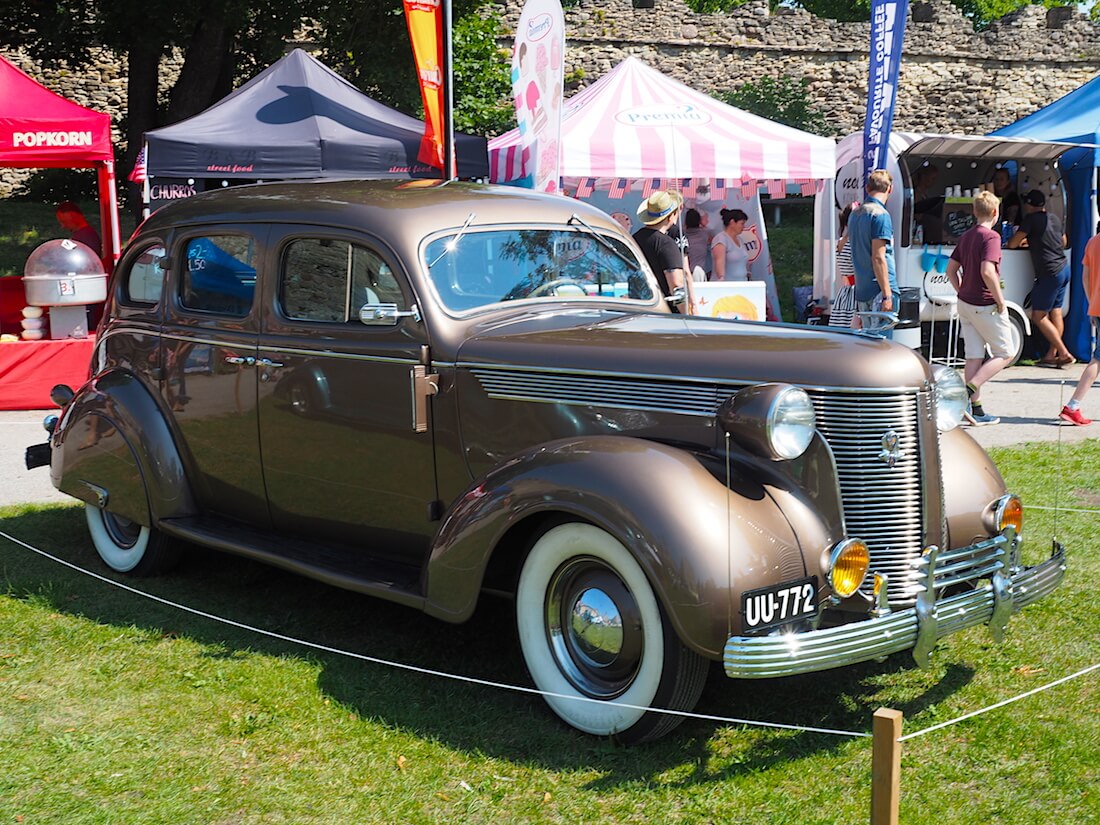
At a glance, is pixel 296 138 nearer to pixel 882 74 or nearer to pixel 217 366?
pixel 882 74

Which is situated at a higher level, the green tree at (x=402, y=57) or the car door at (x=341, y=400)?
the green tree at (x=402, y=57)

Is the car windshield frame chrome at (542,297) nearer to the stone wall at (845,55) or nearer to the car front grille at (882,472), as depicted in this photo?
the car front grille at (882,472)

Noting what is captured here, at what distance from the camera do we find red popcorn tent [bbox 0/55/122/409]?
9672mm

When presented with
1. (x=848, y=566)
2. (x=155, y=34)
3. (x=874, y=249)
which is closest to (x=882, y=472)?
(x=848, y=566)

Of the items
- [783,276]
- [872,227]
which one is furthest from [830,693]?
[783,276]

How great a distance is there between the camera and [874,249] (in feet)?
27.9

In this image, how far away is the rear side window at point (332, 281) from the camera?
4.38 m

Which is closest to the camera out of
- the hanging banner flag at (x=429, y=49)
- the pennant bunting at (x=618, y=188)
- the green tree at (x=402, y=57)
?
the hanging banner flag at (x=429, y=49)

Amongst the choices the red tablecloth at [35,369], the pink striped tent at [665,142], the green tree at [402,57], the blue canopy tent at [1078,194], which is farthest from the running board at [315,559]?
the green tree at [402,57]

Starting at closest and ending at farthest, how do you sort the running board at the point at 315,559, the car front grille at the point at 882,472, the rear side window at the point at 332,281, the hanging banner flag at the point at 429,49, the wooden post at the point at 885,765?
the wooden post at the point at 885,765 → the car front grille at the point at 882,472 → the running board at the point at 315,559 → the rear side window at the point at 332,281 → the hanging banner flag at the point at 429,49

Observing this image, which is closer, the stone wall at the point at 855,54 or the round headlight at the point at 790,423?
the round headlight at the point at 790,423

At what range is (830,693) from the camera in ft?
12.9

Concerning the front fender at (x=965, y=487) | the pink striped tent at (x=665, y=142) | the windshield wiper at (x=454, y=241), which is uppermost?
the pink striped tent at (x=665, y=142)

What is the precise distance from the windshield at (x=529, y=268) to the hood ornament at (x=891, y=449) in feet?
5.06
